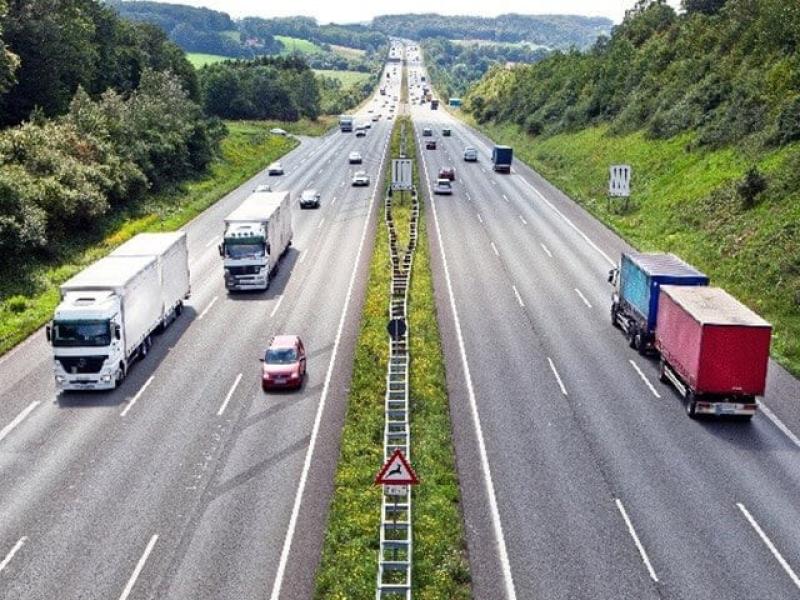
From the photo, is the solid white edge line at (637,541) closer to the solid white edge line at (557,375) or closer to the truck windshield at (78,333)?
the solid white edge line at (557,375)

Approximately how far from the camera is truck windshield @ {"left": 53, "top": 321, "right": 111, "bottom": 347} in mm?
31094

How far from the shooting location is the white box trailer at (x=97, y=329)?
102ft

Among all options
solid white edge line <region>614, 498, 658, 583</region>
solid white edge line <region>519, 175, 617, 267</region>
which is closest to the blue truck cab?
solid white edge line <region>614, 498, 658, 583</region>

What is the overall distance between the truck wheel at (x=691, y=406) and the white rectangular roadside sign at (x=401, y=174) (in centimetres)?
4086

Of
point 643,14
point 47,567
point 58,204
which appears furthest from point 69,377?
point 643,14

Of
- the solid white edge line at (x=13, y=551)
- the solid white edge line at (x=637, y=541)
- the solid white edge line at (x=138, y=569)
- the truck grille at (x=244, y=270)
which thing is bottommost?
the solid white edge line at (x=13, y=551)

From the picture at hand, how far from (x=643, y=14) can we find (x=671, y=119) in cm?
5361

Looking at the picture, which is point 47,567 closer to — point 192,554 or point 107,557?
point 107,557

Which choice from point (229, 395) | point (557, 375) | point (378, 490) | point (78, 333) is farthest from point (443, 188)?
point (378, 490)

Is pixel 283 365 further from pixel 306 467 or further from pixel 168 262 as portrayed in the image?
pixel 168 262

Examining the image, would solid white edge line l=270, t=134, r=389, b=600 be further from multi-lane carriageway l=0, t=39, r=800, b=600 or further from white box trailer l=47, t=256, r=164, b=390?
white box trailer l=47, t=256, r=164, b=390

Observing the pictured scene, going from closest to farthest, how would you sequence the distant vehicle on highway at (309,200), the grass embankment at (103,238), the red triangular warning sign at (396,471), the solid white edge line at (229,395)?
the red triangular warning sign at (396,471)
the solid white edge line at (229,395)
the grass embankment at (103,238)
the distant vehicle on highway at (309,200)

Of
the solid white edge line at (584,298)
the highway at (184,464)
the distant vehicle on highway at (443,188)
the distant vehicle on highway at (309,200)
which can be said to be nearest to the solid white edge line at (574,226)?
the solid white edge line at (584,298)

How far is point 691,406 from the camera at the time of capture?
29.0 meters
